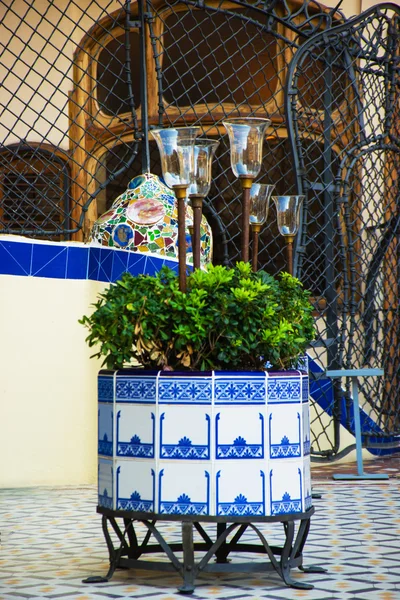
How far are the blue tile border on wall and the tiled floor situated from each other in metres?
1.10

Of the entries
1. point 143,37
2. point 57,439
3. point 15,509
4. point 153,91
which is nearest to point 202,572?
point 15,509

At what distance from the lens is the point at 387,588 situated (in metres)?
2.92

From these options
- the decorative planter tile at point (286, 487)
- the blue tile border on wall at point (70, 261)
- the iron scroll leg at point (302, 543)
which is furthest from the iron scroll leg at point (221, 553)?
the blue tile border on wall at point (70, 261)

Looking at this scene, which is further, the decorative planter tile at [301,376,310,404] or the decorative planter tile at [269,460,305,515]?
the decorative planter tile at [301,376,310,404]

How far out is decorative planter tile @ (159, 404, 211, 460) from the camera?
2883mm

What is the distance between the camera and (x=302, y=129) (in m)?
6.24

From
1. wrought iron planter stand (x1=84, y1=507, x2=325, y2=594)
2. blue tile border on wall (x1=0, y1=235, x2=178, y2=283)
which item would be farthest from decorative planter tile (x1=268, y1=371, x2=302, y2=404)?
blue tile border on wall (x1=0, y1=235, x2=178, y2=283)

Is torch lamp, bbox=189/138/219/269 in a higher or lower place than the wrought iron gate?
lower

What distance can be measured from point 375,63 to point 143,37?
1505 mm

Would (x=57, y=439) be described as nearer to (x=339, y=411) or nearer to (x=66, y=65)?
(x=339, y=411)

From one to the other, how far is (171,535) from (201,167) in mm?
1475

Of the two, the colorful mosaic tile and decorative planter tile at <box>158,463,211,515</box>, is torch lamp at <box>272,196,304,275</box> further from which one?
the colorful mosaic tile

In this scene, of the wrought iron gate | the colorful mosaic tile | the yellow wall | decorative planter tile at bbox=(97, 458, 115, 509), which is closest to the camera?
decorative planter tile at bbox=(97, 458, 115, 509)

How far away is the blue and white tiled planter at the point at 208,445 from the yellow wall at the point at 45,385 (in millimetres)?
2298
